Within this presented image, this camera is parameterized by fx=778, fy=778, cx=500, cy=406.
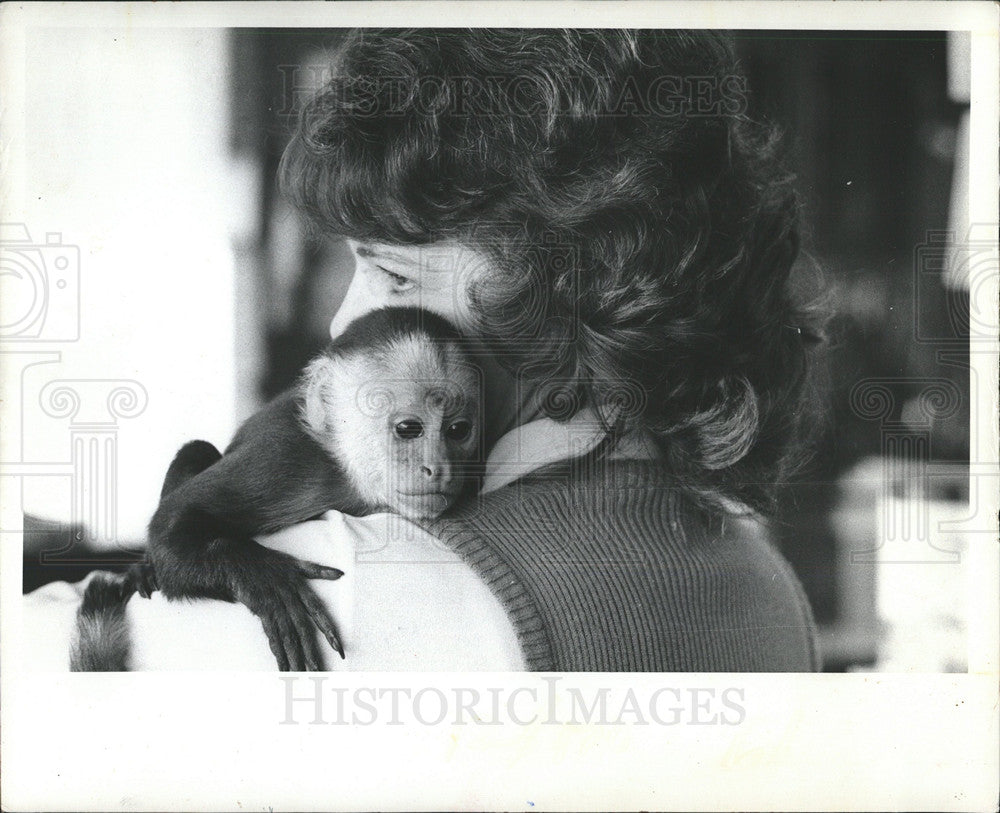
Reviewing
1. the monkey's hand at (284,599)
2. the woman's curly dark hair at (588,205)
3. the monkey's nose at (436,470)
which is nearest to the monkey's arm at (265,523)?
the monkey's hand at (284,599)

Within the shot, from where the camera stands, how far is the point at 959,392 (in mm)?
1064

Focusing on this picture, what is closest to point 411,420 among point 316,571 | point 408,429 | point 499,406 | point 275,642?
point 408,429

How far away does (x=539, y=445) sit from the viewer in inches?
40.3

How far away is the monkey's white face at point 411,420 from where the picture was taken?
39.8 inches

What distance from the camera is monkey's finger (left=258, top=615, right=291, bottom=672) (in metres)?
1.01

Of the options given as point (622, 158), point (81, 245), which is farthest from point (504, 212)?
point (81, 245)

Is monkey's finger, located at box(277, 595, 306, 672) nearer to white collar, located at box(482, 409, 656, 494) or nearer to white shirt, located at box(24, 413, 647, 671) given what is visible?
white shirt, located at box(24, 413, 647, 671)

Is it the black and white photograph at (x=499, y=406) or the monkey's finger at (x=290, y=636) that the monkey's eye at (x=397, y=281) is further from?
the monkey's finger at (x=290, y=636)

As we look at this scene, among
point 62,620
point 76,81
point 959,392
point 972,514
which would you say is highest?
point 76,81

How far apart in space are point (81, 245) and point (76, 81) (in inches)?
8.8

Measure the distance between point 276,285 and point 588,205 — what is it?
43cm

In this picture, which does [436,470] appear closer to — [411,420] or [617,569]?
[411,420]

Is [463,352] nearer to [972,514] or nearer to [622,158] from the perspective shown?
[622,158]

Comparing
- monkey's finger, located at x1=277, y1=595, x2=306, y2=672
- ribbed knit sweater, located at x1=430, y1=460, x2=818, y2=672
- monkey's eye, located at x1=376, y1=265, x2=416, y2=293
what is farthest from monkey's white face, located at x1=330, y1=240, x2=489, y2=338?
monkey's finger, located at x1=277, y1=595, x2=306, y2=672
